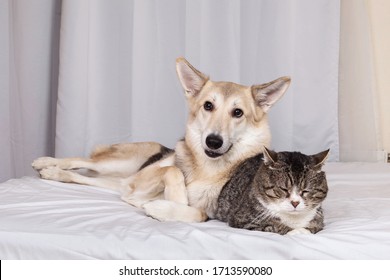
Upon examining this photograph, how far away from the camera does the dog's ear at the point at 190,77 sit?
212cm

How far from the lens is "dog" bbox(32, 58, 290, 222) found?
1943 millimetres

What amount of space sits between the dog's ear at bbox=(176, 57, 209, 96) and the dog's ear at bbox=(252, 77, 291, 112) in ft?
0.75

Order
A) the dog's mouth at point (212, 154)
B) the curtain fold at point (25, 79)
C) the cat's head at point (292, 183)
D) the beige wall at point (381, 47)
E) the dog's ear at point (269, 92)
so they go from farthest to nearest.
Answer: the beige wall at point (381, 47) < the curtain fold at point (25, 79) < the dog's ear at point (269, 92) < the dog's mouth at point (212, 154) < the cat's head at point (292, 183)

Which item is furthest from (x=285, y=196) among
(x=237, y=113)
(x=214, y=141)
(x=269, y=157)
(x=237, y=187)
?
(x=237, y=113)

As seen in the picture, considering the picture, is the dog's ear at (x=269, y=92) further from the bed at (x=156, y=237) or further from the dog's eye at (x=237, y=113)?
the bed at (x=156, y=237)

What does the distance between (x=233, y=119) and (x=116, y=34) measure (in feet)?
4.66

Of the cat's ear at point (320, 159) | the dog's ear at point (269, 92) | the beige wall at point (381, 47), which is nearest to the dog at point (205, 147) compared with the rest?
the dog's ear at point (269, 92)

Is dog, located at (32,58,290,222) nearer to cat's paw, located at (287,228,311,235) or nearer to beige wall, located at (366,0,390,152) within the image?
cat's paw, located at (287,228,311,235)

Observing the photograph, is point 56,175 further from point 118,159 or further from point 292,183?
point 292,183

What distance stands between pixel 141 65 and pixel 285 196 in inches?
68.9

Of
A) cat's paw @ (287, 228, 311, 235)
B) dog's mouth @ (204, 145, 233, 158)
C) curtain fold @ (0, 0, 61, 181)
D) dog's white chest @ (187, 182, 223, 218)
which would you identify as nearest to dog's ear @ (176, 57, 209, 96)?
dog's mouth @ (204, 145, 233, 158)

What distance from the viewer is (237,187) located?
1.91 meters

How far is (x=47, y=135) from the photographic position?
10.6ft

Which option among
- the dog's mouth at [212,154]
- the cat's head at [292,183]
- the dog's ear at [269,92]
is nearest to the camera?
the cat's head at [292,183]
